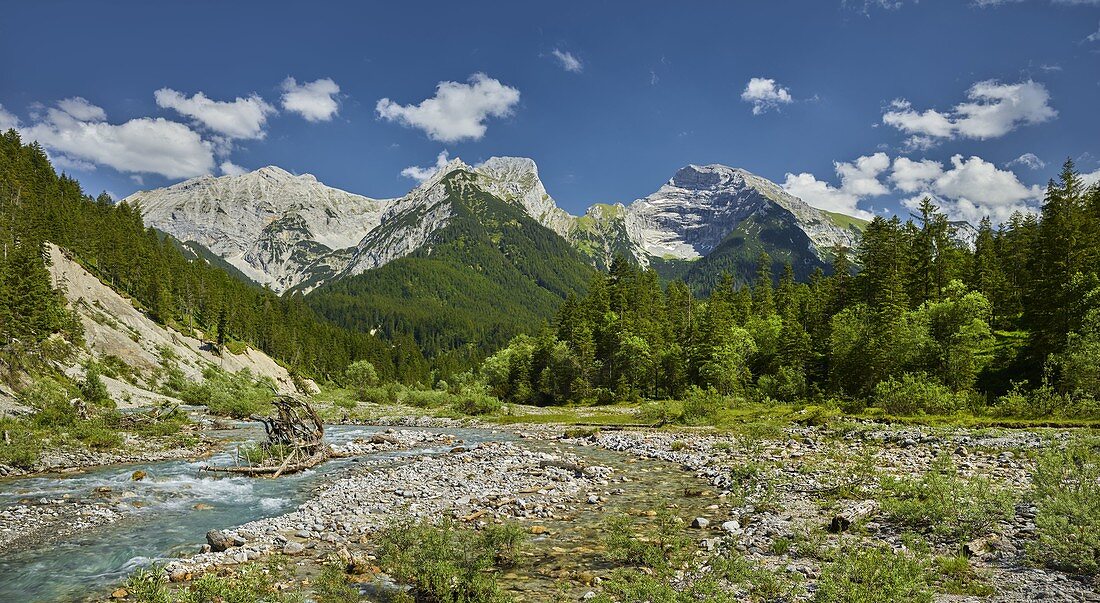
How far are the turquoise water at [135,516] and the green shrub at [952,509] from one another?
20.0 meters

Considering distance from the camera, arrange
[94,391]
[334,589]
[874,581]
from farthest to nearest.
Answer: [94,391], [334,589], [874,581]

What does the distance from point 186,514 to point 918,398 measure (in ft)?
163

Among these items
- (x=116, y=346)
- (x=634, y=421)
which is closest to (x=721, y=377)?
(x=634, y=421)

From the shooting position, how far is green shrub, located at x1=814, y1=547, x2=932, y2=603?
9.16 metres

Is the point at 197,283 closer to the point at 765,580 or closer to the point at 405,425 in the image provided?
the point at 405,425

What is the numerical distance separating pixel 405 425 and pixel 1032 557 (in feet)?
189

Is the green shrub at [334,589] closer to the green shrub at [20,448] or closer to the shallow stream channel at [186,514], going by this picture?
the shallow stream channel at [186,514]

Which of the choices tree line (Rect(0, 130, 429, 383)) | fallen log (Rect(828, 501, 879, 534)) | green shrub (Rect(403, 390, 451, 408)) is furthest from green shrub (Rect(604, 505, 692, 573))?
green shrub (Rect(403, 390, 451, 408))

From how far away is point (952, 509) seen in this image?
1384 cm

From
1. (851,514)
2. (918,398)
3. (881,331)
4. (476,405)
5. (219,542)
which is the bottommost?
(476,405)

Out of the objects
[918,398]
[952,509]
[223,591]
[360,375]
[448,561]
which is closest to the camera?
[223,591]

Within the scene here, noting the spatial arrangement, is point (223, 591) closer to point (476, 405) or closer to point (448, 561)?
point (448, 561)

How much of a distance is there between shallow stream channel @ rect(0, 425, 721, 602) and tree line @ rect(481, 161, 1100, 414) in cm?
3274

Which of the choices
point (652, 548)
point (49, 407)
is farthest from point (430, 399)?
point (652, 548)
